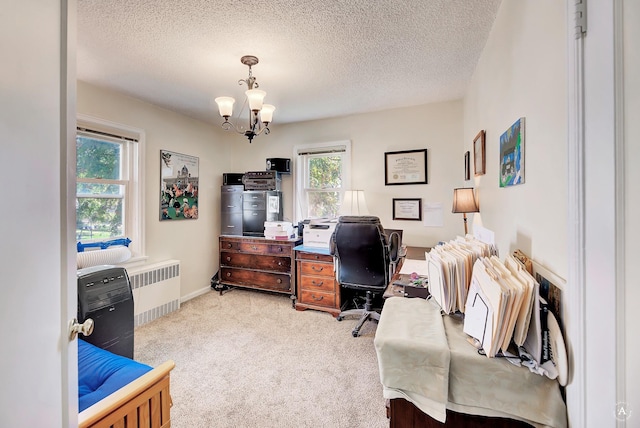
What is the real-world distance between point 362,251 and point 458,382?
1.69 meters

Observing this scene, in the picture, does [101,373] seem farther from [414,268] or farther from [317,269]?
[317,269]

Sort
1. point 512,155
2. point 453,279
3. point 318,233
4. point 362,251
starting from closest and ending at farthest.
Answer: point 453,279
point 512,155
point 362,251
point 318,233

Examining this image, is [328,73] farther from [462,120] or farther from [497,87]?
[462,120]

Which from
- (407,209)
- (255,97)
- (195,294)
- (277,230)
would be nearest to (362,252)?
(407,209)

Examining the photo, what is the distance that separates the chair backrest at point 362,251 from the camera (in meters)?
2.38

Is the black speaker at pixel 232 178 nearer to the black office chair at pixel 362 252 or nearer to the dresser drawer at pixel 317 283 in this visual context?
the dresser drawer at pixel 317 283

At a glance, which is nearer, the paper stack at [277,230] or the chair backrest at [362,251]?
the chair backrest at [362,251]

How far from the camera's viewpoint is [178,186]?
3322 millimetres

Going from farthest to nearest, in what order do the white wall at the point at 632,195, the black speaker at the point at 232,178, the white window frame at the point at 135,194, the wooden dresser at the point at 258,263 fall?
the black speaker at the point at 232,178, the wooden dresser at the point at 258,263, the white window frame at the point at 135,194, the white wall at the point at 632,195

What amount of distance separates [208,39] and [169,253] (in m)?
2.47

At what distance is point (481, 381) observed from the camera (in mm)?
730

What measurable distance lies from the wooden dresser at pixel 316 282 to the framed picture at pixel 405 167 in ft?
4.11

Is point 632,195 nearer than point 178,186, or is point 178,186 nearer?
point 632,195

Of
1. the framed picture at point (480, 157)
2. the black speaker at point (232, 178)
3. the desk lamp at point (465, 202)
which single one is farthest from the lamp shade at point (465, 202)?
the black speaker at point (232, 178)
